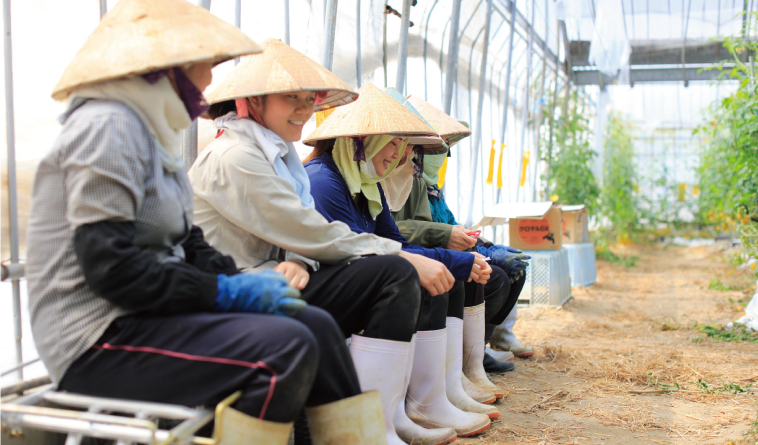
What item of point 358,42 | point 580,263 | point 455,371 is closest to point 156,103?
point 455,371

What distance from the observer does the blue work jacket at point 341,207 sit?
7.01 ft

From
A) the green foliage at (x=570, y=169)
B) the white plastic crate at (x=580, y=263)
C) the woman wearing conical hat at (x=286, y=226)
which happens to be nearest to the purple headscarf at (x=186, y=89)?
the woman wearing conical hat at (x=286, y=226)

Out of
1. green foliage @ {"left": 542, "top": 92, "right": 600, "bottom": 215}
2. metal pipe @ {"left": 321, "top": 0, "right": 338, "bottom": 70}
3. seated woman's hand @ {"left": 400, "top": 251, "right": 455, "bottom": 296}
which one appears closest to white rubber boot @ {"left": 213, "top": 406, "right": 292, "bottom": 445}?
seated woman's hand @ {"left": 400, "top": 251, "right": 455, "bottom": 296}

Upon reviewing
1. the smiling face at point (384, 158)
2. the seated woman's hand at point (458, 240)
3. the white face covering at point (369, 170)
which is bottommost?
the seated woman's hand at point (458, 240)

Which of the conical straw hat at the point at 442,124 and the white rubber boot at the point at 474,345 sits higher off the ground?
the conical straw hat at the point at 442,124

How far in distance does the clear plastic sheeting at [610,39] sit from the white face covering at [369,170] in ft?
22.6

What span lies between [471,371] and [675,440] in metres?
0.79

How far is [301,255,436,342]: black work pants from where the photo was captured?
66.7 inches

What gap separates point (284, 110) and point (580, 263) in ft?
17.3

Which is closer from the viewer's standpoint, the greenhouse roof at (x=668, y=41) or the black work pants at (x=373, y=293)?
the black work pants at (x=373, y=293)

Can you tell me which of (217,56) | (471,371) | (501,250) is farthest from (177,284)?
(501,250)

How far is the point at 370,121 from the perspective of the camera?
2312mm

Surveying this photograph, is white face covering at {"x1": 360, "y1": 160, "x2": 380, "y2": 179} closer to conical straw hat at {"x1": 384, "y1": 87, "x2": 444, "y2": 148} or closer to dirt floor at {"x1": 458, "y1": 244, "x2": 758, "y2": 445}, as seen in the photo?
conical straw hat at {"x1": 384, "y1": 87, "x2": 444, "y2": 148}

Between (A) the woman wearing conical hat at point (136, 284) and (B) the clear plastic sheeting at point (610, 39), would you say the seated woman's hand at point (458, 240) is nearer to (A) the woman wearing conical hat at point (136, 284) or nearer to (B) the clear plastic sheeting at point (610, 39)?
(A) the woman wearing conical hat at point (136, 284)
